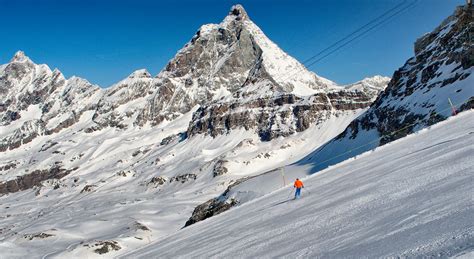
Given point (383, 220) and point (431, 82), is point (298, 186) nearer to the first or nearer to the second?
point (383, 220)

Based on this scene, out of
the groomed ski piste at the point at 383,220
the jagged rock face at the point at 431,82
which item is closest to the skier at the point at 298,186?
the groomed ski piste at the point at 383,220

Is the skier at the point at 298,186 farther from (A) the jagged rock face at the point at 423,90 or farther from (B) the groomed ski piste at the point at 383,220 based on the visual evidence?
(A) the jagged rock face at the point at 423,90

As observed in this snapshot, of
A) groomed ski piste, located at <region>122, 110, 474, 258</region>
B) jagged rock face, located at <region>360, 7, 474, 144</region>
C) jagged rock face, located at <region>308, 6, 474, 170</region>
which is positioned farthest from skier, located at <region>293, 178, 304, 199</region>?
jagged rock face, located at <region>360, 7, 474, 144</region>

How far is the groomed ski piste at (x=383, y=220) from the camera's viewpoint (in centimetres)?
946

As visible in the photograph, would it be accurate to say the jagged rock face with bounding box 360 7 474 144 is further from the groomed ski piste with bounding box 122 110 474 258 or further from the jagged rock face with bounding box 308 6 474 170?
the groomed ski piste with bounding box 122 110 474 258

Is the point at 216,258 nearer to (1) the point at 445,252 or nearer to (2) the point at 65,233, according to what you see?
(1) the point at 445,252

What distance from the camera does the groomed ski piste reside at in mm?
9461

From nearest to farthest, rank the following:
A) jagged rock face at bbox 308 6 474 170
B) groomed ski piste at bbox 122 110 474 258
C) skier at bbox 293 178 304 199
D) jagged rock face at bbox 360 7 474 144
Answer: groomed ski piste at bbox 122 110 474 258, skier at bbox 293 178 304 199, jagged rock face at bbox 360 7 474 144, jagged rock face at bbox 308 6 474 170

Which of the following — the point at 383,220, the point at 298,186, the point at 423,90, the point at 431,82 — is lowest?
the point at 383,220

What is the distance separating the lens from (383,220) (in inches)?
503

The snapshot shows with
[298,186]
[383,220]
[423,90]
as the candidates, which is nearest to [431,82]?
[423,90]

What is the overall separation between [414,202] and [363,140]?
128336mm

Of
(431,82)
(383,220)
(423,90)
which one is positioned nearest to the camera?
(383,220)

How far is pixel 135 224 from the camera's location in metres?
108
